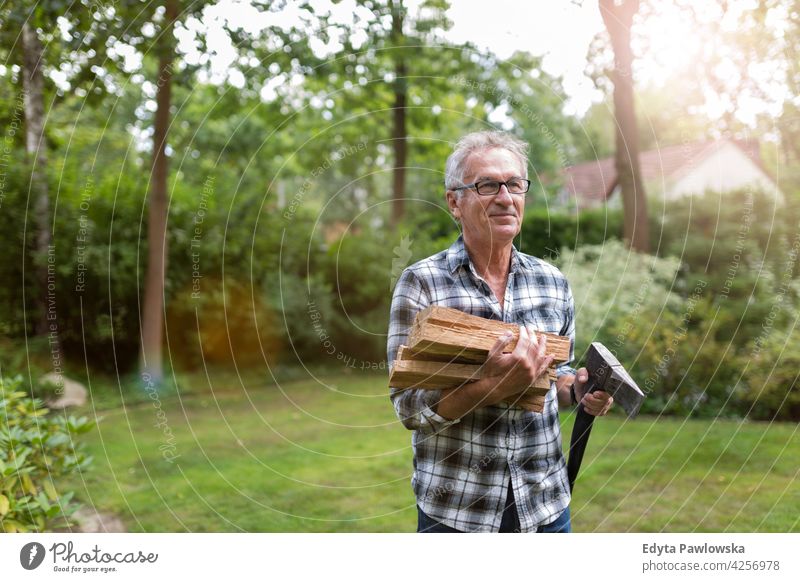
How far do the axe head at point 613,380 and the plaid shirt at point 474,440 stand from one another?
0.14 meters

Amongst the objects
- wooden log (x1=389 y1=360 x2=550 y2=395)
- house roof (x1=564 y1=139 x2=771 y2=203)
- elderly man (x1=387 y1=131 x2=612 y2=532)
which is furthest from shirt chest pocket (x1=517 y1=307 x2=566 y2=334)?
house roof (x1=564 y1=139 x2=771 y2=203)

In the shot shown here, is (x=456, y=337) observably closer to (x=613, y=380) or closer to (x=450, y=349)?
(x=450, y=349)

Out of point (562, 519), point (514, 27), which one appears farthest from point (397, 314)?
point (514, 27)

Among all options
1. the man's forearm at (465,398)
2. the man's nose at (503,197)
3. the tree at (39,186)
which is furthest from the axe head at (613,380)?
the tree at (39,186)

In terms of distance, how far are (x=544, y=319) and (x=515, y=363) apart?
1.00 ft

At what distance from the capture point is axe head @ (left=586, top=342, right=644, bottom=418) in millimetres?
1689

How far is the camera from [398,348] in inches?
63.8

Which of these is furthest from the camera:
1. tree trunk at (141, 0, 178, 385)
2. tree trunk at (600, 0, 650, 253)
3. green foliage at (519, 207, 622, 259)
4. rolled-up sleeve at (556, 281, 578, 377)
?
green foliage at (519, 207, 622, 259)

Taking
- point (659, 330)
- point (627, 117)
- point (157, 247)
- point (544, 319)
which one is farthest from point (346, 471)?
point (544, 319)

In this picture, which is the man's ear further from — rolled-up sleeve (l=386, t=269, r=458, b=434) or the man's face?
rolled-up sleeve (l=386, t=269, r=458, b=434)

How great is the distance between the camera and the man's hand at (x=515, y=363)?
5.02ft

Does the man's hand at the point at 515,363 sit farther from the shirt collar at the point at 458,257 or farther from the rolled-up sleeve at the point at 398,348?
the shirt collar at the point at 458,257

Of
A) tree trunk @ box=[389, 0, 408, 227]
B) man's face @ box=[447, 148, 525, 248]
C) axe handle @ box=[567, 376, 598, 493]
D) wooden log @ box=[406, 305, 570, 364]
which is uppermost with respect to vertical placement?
tree trunk @ box=[389, 0, 408, 227]
